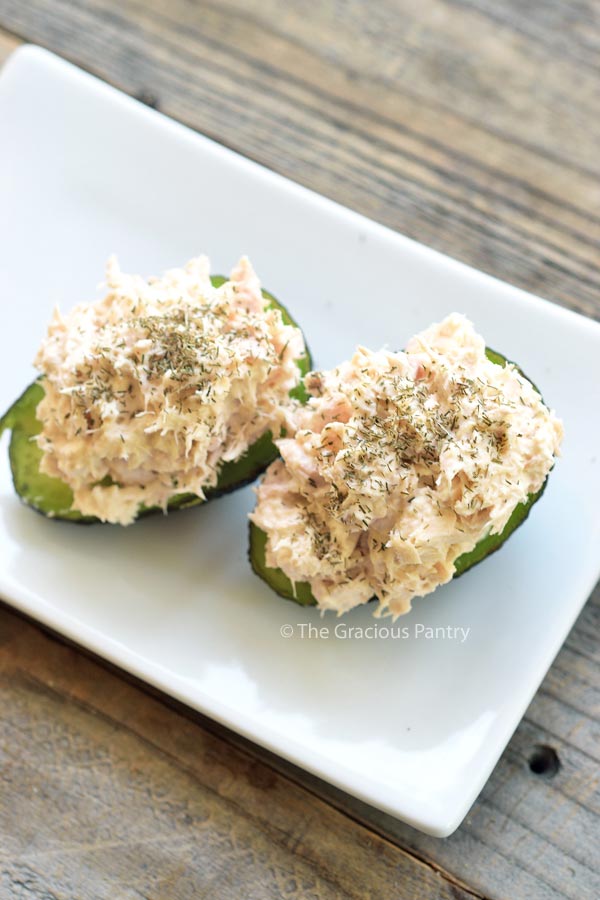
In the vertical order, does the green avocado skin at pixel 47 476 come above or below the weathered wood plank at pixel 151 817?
above

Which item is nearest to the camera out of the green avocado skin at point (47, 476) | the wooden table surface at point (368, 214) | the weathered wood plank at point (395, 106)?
the wooden table surface at point (368, 214)

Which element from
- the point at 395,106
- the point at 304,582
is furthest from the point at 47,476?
the point at 395,106

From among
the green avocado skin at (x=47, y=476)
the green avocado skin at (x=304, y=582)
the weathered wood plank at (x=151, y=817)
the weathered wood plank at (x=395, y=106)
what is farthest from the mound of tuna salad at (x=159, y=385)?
the weathered wood plank at (x=395, y=106)

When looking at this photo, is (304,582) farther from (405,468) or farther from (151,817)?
(151,817)

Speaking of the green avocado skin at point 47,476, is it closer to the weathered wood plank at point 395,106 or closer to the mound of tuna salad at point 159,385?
the mound of tuna salad at point 159,385

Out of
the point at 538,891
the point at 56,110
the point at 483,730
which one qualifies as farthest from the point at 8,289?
the point at 538,891
